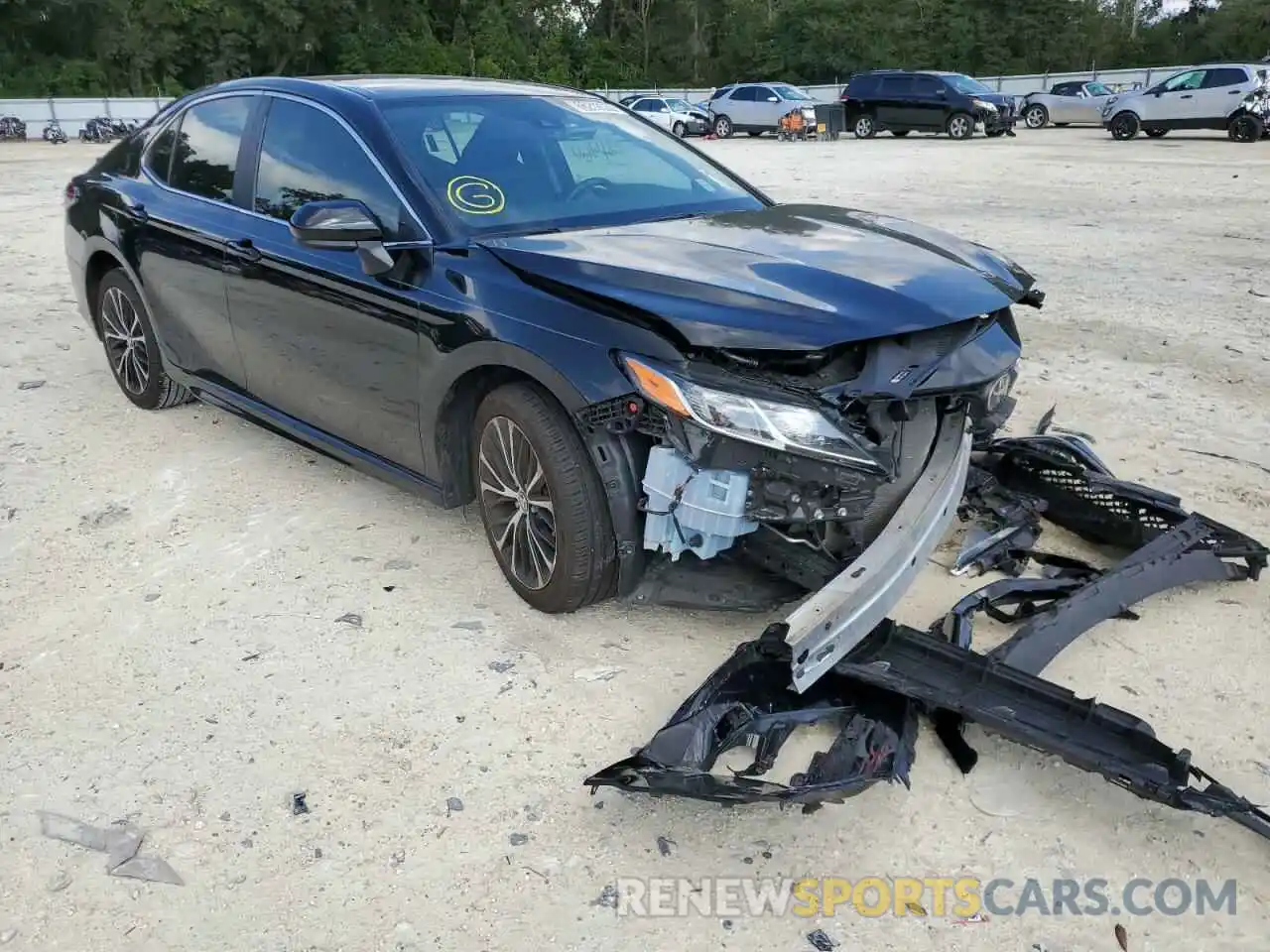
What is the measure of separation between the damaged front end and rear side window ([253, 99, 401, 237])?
51.1 inches

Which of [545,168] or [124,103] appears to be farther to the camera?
[124,103]

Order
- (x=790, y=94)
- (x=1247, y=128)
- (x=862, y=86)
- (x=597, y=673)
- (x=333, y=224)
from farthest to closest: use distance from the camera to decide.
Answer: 1. (x=790, y=94)
2. (x=862, y=86)
3. (x=1247, y=128)
4. (x=333, y=224)
5. (x=597, y=673)

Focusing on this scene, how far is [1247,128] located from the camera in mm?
23141

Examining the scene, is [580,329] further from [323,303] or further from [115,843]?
[115,843]

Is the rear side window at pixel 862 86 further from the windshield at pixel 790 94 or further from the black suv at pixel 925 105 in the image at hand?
the windshield at pixel 790 94

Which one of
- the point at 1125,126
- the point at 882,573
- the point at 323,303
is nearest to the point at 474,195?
the point at 323,303

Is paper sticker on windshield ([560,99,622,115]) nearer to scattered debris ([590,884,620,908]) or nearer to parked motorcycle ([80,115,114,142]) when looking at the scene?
scattered debris ([590,884,620,908])

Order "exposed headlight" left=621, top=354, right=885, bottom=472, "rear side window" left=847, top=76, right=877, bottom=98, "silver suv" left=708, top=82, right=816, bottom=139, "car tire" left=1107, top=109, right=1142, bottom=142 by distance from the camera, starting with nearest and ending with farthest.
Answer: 1. "exposed headlight" left=621, top=354, right=885, bottom=472
2. "car tire" left=1107, top=109, right=1142, bottom=142
3. "rear side window" left=847, top=76, right=877, bottom=98
4. "silver suv" left=708, top=82, right=816, bottom=139

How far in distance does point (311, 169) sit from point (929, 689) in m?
2.93

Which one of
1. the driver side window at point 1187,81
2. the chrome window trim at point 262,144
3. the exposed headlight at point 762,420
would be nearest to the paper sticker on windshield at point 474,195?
the chrome window trim at point 262,144

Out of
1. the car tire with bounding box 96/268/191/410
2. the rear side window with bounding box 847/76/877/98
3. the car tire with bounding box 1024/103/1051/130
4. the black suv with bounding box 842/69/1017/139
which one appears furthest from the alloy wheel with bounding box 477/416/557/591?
the car tire with bounding box 1024/103/1051/130

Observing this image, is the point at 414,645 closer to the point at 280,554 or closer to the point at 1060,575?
the point at 280,554

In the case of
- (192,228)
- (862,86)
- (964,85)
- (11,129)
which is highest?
(11,129)

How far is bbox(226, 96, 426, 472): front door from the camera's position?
3664 millimetres
